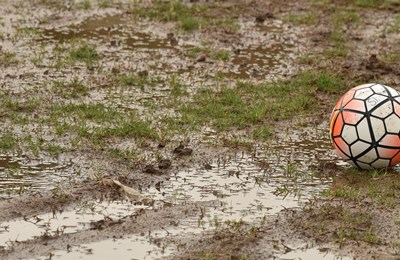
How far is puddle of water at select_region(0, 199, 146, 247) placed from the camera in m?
7.26

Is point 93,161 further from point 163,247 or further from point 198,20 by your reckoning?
point 198,20

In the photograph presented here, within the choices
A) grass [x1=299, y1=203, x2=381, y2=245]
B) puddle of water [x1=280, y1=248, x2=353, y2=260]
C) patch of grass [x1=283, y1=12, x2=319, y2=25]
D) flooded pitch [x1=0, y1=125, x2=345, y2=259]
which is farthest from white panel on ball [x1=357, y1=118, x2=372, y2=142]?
→ patch of grass [x1=283, y1=12, x2=319, y2=25]

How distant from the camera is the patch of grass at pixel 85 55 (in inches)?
463

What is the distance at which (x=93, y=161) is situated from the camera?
8750 mm

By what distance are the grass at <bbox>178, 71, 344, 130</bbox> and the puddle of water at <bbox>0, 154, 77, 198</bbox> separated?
1715 mm

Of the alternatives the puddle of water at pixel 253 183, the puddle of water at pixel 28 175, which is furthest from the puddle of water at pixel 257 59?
the puddle of water at pixel 28 175

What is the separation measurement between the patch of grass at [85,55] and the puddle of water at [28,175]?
3.16 meters

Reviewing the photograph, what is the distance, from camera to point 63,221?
750 cm

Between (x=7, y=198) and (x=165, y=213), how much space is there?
1.27 metres

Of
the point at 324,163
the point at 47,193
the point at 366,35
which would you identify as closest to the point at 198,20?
the point at 366,35

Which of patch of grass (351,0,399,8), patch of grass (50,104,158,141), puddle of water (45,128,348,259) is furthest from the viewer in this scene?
patch of grass (351,0,399,8)

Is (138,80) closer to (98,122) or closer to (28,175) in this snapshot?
(98,122)

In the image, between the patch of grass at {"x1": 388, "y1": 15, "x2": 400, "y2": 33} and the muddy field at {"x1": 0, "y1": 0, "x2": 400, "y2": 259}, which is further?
the patch of grass at {"x1": 388, "y1": 15, "x2": 400, "y2": 33}

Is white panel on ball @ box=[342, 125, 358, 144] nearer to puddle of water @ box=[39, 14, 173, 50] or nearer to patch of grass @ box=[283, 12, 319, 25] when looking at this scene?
puddle of water @ box=[39, 14, 173, 50]
